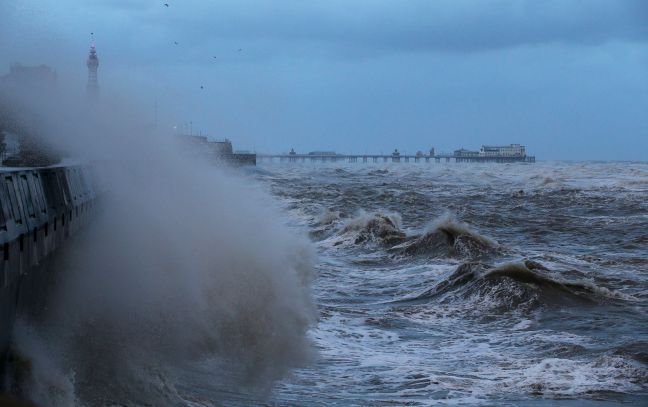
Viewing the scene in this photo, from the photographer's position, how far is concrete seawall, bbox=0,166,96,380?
653cm

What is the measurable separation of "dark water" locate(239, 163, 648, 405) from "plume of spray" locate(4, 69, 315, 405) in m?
0.64

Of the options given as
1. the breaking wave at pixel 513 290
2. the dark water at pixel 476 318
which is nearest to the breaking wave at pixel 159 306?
the dark water at pixel 476 318

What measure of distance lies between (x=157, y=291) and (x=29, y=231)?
4022mm

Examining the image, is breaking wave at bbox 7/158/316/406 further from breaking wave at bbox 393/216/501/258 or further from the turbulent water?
breaking wave at bbox 393/216/501/258

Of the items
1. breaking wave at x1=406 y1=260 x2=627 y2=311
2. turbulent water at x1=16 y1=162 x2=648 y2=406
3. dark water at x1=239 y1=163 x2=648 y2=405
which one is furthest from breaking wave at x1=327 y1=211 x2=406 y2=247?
breaking wave at x1=406 y1=260 x2=627 y2=311

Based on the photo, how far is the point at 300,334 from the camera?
1139cm

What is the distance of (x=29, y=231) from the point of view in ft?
24.4

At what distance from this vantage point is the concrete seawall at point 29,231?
653 cm

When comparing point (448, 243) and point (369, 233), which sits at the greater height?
point (448, 243)

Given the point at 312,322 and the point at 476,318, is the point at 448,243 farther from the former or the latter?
the point at 312,322

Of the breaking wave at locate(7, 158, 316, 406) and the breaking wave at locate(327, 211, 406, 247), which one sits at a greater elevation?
the breaking wave at locate(7, 158, 316, 406)

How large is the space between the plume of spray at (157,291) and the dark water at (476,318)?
0.64m

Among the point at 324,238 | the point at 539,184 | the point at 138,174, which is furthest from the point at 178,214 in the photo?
the point at 539,184

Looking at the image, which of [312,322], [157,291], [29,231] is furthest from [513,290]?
[29,231]
